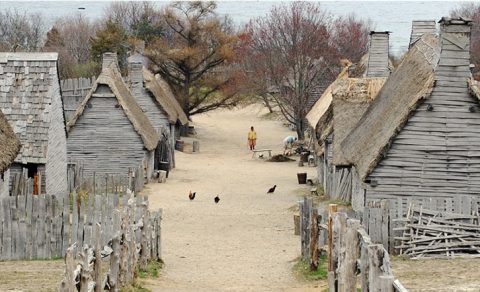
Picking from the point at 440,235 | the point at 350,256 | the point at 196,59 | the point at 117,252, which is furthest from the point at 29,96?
the point at 196,59

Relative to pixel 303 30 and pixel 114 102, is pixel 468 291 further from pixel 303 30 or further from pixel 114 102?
pixel 303 30

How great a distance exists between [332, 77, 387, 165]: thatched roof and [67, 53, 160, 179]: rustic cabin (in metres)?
11.8

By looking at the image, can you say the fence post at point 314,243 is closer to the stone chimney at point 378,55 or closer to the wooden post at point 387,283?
the wooden post at point 387,283

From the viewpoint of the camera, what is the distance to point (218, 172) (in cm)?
5422

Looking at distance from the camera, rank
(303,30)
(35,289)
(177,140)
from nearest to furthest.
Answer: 1. (35,289)
2. (177,140)
3. (303,30)

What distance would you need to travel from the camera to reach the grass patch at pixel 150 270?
72.2ft

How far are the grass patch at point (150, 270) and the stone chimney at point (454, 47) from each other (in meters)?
8.05

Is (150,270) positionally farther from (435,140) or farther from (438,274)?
(435,140)

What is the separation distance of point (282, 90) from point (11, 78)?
1655 inches

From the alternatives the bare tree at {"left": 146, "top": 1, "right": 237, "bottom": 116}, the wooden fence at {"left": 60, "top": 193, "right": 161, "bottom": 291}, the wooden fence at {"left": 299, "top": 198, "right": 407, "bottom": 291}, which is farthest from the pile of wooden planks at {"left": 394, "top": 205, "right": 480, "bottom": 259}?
the bare tree at {"left": 146, "top": 1, "right": 237, "bottom": 116}

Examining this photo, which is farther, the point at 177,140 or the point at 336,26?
the point at 336,26

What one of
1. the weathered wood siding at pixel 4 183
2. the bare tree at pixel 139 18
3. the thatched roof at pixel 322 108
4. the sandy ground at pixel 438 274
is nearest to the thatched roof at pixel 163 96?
the thatched roof at pixel 322 108

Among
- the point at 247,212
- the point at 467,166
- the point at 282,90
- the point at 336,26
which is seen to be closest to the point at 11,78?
the point at 247,212

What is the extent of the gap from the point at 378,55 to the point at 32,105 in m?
14.4
